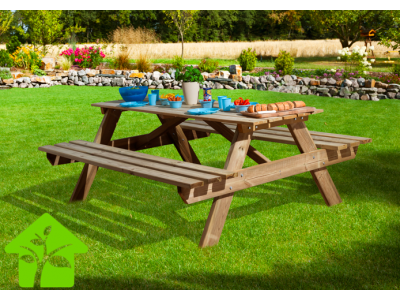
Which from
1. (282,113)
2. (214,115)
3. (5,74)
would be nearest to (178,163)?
(214,115)

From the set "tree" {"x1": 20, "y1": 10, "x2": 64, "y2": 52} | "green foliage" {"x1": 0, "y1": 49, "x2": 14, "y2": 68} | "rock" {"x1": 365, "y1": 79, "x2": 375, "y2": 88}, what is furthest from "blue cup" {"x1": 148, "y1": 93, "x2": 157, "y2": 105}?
"tree" {"x1": 20, "y1": 10, "x2": 64, "y2": 52}

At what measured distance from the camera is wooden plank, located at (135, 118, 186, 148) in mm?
4094

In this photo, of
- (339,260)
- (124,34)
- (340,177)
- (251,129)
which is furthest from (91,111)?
(124,34)

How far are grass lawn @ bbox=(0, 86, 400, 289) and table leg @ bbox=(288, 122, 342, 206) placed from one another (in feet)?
0.37

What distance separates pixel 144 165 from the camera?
10.1 ft

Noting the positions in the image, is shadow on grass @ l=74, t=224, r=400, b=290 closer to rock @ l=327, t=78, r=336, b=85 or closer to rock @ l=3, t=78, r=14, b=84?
rock @ l=327, t=78, r=336, b=85

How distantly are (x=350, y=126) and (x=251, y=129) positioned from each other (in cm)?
468

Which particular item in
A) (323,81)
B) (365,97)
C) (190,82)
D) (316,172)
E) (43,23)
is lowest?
(365,97)

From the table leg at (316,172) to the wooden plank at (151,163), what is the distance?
3.34 ft

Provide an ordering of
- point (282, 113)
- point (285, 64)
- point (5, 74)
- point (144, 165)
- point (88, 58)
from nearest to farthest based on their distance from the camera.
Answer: point (144, 165) < point (282, 113) < point (285, 64) < point (5, 74) < point (88, 58)

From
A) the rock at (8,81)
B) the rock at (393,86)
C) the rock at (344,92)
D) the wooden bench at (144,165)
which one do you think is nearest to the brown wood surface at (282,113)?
the wooden bench at (144,165)

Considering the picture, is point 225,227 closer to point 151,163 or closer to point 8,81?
point 151,163

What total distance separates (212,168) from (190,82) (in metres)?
1.12

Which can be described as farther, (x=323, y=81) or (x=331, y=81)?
(x=323, y=81)
